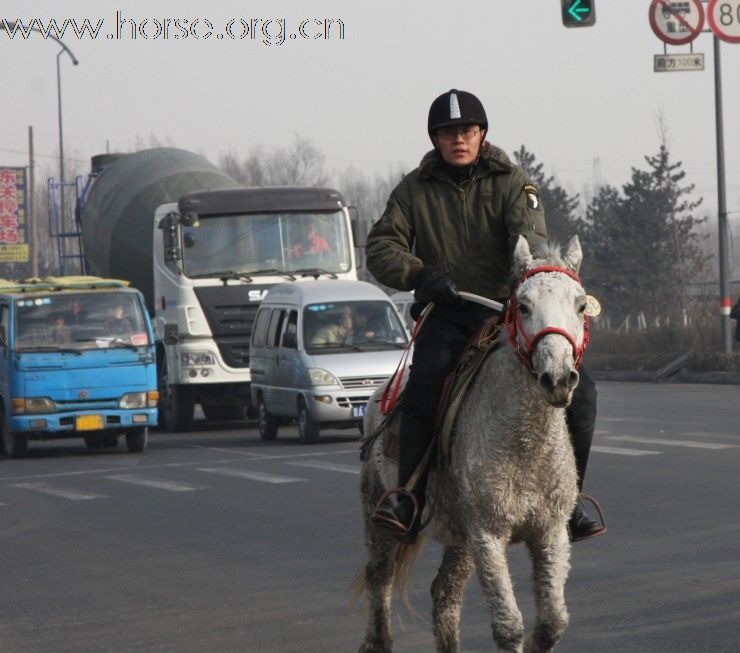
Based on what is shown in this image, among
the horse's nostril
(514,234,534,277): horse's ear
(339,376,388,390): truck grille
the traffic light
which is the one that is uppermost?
the traffic light

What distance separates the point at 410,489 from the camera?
22.1ft

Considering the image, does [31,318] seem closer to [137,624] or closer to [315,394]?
[315,394]

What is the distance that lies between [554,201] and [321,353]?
63.0m

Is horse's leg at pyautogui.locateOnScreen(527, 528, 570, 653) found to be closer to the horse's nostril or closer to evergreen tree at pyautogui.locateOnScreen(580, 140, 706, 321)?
the horse's nostril

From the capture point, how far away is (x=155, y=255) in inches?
1096

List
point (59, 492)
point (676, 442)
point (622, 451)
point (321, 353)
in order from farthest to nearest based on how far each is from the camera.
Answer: point (321, 353) → point (676, 442) → point (622, 451) → point (59, 492)

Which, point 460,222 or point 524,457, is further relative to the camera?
point 460,222

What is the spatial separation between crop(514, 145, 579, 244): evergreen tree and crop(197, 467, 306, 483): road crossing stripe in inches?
2553

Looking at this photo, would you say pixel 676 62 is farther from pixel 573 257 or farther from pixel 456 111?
pixel 573 257

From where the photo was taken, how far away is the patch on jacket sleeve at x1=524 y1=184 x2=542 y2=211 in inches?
269

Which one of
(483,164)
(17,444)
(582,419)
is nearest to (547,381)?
(582,419)

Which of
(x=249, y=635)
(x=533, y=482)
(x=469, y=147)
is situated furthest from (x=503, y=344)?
(x=249, y=635)

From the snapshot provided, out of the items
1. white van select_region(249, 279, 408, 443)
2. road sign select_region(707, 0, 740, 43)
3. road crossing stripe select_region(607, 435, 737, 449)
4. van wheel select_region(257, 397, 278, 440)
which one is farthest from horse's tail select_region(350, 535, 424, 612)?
road sign select_region(707, 0, 740, 43)

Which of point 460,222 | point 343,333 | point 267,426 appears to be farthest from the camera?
point 267,426
